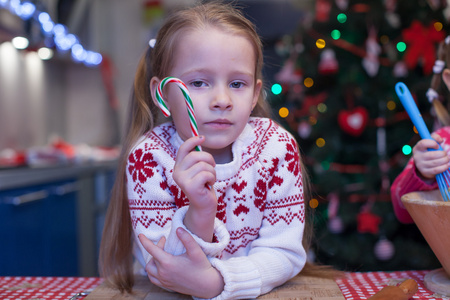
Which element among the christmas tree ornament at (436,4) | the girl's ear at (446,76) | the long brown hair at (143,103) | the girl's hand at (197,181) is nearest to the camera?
the girl's hand at (197,181)

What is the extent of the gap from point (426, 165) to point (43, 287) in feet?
2.45

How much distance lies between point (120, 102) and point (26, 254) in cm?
322

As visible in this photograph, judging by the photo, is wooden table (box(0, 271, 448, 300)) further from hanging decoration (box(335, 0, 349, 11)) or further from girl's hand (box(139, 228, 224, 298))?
hanging decoration (box(335, 0, 349, 11))

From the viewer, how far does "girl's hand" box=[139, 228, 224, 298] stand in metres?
0.76

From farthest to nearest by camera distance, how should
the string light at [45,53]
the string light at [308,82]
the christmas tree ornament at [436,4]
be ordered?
the string light at [45,53] → the string light at [308,82] → the christmas tree ornament at [436,4]

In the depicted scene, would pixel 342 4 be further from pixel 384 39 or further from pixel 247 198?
pixel 247 198

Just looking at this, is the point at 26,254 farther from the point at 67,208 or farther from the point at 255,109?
the point at 255,109

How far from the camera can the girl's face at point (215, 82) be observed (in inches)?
33.9

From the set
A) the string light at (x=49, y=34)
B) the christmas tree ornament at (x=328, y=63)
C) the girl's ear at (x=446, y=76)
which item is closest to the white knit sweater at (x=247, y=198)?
the girl's ear at (x=446, y=76)

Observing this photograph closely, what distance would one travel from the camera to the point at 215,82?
87 cm

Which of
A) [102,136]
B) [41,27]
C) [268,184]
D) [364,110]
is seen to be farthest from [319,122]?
[102,136]

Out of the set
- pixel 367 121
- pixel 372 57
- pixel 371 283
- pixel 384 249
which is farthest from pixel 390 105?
pixel 371 283

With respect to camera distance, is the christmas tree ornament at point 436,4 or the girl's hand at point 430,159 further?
the christmas tree ornament at point 436,4

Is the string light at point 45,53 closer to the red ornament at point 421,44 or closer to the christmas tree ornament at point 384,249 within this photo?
the red ornament at point 421,44
